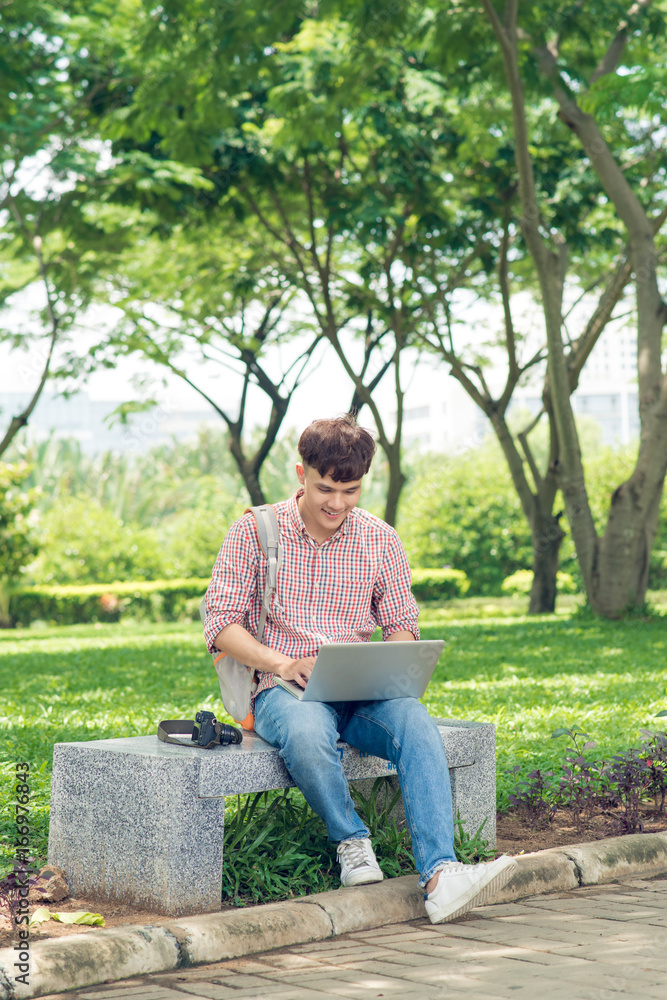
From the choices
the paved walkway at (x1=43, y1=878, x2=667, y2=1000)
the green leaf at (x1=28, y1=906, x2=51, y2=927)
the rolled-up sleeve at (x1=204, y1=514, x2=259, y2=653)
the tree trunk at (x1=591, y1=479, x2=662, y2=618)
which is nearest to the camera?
the paved walkway at (x1=43, y1=878, x2=667, y2=1000)

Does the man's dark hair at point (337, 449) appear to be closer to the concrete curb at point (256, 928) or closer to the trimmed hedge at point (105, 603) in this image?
the concrete curb at point (256, 928)

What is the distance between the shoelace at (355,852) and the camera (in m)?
→ 3.45

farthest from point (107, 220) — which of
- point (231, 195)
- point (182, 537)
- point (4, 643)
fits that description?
point (182, 537)

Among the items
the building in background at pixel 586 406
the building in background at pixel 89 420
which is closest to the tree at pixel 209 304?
the building in background at pixel 89 420

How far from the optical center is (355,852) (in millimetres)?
3459

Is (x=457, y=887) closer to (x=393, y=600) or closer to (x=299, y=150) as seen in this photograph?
(x=393, y=600)

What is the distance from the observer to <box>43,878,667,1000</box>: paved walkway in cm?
267

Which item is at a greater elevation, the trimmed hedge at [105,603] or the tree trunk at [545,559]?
the tree trunk at [545,559]

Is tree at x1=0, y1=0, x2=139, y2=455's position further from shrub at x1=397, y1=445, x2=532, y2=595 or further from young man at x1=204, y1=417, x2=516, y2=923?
shrub at x1=397, y1=445, x2=532, y2=595

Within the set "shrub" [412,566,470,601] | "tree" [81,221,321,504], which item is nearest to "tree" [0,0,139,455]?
"tree" [81,221,321,504]

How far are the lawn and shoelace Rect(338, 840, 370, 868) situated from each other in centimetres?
110

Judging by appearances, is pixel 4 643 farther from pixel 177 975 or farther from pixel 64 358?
pixel 177 975

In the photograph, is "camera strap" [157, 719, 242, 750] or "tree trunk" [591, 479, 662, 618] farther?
"tree trunk" [591, 479, 662, 618]

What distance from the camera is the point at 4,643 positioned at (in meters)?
14.8
